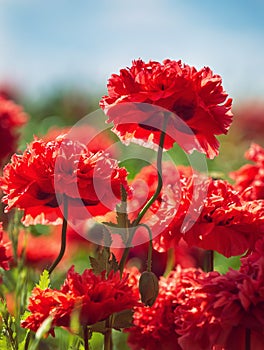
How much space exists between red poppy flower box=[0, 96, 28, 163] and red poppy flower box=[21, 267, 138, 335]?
0.58 metres

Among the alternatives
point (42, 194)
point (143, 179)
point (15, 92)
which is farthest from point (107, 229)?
point (15, 92)

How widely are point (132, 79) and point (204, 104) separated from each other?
0.22ft

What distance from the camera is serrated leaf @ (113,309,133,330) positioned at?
2.10 feet

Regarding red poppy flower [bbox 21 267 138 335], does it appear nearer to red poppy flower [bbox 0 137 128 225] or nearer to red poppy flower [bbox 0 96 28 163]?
red poppy flower [bbox 0 137 128 225]

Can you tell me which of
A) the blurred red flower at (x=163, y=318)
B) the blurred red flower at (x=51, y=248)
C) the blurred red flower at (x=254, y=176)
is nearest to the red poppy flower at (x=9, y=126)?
the blurred red flower at (x=51, y=248)

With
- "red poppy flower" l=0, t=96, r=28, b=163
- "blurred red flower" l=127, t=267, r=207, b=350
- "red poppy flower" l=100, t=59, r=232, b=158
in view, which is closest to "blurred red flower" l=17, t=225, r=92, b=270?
"red poppy flower" l=0, t=96, r=28, b=163

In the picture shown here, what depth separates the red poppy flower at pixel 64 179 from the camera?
2.10ft

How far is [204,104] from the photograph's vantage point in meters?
0.65

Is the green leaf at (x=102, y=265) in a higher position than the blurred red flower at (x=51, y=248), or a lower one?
lower

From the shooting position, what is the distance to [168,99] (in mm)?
637

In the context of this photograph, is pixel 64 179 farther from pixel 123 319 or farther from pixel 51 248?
pixel 51 248

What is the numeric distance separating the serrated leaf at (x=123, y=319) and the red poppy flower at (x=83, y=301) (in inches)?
1.7

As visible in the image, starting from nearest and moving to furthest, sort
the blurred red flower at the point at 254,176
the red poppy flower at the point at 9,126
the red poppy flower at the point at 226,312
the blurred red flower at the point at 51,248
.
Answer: the red poppy flower at the point at 226,312, the blurred red flower at the point at 254,176, the blurred red flower at the point at 51,248, the red poppy flower at the point at 9,126

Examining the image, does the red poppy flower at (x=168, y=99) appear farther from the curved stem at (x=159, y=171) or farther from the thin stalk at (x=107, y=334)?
the thin stalk at (x=107, y=334)
